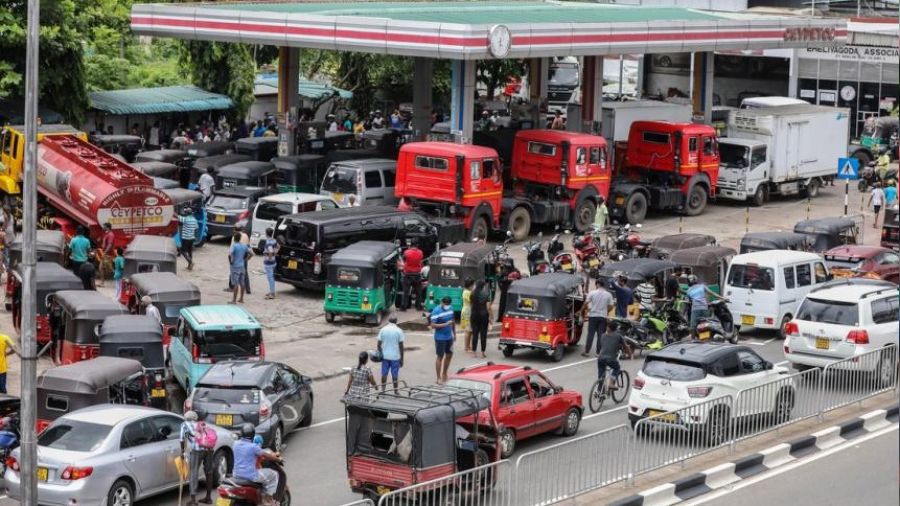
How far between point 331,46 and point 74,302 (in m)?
18.1

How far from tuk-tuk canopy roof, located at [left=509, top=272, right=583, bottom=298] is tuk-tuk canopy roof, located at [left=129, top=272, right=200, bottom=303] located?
18.7ft

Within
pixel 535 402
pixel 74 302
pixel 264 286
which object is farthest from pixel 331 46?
pixel 535 402

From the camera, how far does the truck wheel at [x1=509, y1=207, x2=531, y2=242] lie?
40.7 meters

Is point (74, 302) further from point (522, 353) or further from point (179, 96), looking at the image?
point (179, 96)

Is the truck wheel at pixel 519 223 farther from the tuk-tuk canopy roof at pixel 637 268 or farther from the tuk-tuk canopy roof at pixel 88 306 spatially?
the tuk-tuk canopy roof at pixel 88 306

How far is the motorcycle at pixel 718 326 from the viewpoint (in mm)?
28000

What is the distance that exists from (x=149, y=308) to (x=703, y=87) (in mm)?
28937

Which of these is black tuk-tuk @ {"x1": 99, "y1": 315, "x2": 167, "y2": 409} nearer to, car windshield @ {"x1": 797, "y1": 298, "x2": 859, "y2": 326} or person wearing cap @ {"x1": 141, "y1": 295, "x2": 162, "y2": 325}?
person wearing cap @ {"x1": 141, "y1": 295, "x2": 162, "y2": 325}

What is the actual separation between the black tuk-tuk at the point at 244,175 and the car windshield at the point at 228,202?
195cm

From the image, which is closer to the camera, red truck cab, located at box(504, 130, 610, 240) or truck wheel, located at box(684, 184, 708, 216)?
red truck cab, located at box(504, 130, 610, 240)

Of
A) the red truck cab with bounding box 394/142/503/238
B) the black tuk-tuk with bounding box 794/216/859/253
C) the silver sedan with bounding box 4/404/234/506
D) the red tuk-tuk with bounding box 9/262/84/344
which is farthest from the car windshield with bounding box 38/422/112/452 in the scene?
the black tuk-tuk with bounding box 794/216/859/253

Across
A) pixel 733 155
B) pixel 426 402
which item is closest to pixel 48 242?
pixel 426 402

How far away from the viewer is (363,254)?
1242 inches

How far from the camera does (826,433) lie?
22.7m
